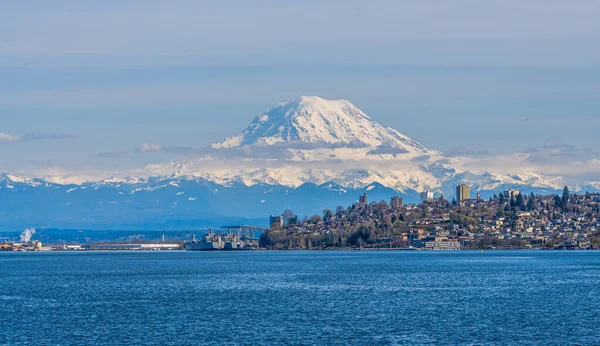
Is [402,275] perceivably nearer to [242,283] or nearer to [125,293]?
[242,283]

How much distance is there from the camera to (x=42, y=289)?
109250mm

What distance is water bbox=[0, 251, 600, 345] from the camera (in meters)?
67.1

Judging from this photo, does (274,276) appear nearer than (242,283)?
No

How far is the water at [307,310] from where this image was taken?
220 ft

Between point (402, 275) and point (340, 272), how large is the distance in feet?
39.9

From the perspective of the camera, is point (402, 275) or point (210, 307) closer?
point (210, 307)

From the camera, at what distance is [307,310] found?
81.6m

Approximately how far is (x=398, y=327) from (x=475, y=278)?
5209 cm

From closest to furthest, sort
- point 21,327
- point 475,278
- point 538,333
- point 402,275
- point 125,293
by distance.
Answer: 1. point 538,333
2. point 21,327
3. point 125,293
4. point 475,278
5. point 402,275

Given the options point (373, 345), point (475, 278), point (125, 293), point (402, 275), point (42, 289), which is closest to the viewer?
point (373, 345)

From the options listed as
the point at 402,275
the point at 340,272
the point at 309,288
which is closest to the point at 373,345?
the point at 309,288

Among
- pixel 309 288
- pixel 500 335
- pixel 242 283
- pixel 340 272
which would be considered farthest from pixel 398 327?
pixel 340 272

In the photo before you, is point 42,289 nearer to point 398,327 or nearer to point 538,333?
point 398,327

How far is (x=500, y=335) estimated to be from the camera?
6688 centimetres
